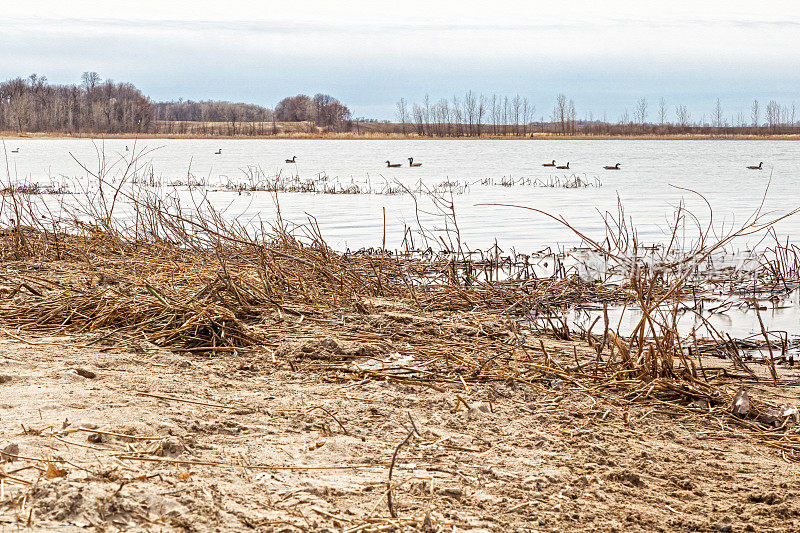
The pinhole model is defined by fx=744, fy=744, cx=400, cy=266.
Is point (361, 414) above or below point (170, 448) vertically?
below

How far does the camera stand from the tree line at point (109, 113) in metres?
88.6

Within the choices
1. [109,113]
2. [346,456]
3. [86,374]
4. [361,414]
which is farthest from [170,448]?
[109,113]

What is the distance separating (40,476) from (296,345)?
7.84 feet

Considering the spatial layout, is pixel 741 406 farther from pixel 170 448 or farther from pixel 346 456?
pixel 170 448

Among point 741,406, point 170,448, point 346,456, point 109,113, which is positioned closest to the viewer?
point 170,448

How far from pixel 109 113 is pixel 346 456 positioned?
3223 inches

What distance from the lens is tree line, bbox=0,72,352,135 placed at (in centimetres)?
8856

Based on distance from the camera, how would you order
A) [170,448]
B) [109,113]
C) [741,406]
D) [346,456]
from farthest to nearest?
[109,113]
[741,406]
[346,456]
[170,448]

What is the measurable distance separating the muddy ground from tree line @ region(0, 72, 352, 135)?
78.7 metres

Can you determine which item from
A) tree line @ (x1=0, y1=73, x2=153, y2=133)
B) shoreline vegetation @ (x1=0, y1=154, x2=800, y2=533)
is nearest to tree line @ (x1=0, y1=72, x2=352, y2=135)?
tree line @ (x1=0, y1=73, x2=153, y2=133)

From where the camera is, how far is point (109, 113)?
77250 millimetres

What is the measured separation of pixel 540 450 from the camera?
3090 mm

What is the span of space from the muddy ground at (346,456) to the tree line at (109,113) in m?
78.7

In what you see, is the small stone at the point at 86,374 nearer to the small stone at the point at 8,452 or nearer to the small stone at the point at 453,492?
the small stone at the point at 8,452
